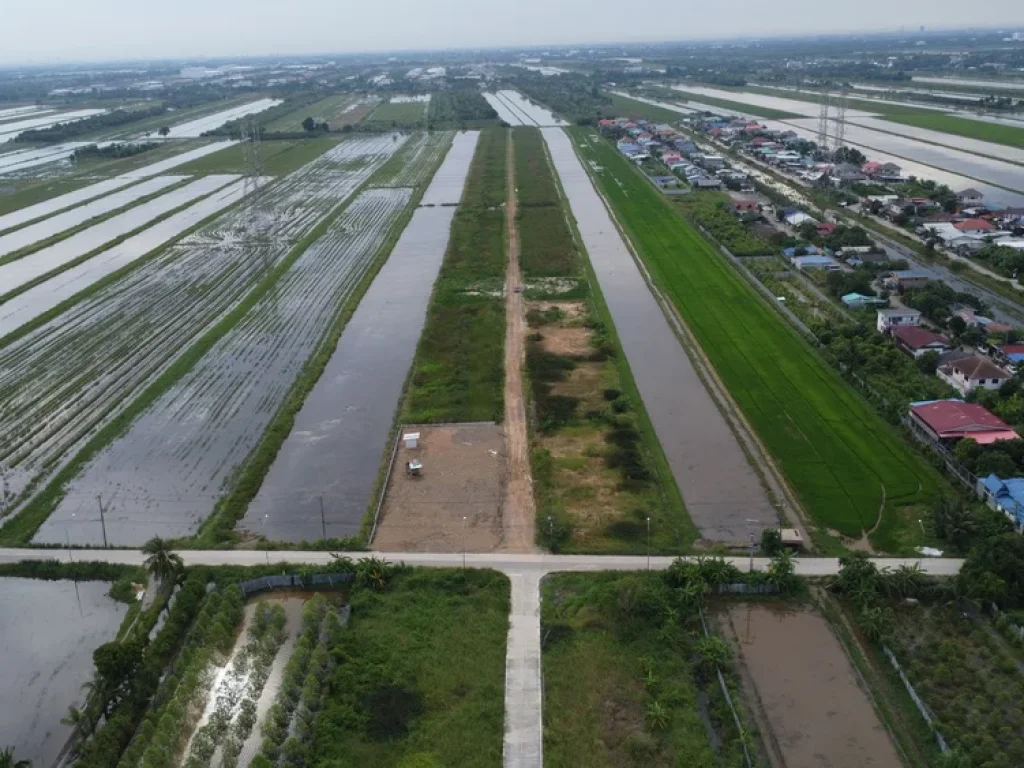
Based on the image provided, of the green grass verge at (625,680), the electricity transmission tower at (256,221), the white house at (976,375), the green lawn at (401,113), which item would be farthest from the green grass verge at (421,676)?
the green lawn at (401,113)

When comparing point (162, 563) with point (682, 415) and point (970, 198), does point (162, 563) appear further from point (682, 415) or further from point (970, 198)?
point (970, 198)

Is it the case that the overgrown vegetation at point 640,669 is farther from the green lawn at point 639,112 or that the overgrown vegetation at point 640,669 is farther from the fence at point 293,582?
the green lawn at point 639,112

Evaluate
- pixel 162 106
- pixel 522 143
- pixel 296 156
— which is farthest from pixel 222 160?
pixel 162 106

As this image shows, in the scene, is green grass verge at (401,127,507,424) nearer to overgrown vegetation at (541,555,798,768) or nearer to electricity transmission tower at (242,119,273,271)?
overgrown vegetation at (541,555,798,768)

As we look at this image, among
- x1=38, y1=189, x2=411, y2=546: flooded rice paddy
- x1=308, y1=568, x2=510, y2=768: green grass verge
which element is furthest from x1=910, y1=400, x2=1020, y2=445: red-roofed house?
x1=38, y1=189, x2=411, y2=546: flooded rice paddy

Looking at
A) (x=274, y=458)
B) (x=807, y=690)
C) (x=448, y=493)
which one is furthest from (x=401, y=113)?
(x=807, y=690)

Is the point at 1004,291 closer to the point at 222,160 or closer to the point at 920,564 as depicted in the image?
the point at 920,564
